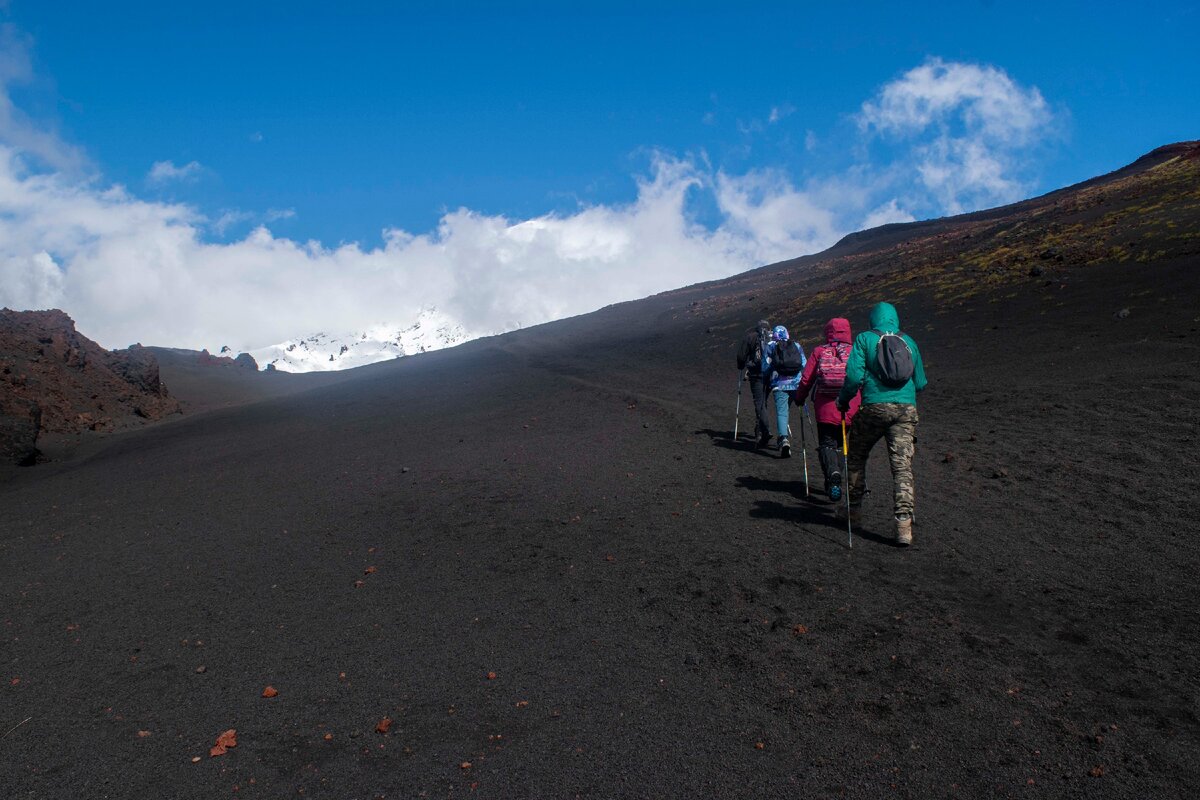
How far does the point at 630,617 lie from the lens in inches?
239

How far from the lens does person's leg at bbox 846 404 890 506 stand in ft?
25.0

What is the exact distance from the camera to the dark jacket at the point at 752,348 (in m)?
12.9

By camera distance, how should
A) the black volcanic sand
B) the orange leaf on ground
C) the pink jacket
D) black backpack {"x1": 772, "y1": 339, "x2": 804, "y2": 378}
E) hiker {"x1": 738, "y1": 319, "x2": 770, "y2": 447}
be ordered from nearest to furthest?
the black volcanic sand
the orange leaf on ground
the pink jacket
black backpack {"x1": 772, "y1": 339, "x2": 804, "y2": 378}
hiker {"x1": 738, "y1": 319, "x2": 770, "y2": 447}

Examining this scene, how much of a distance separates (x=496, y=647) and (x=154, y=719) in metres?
2.12

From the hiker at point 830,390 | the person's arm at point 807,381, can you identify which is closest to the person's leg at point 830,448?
the hiker at point 830,390

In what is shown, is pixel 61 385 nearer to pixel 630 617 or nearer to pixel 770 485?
pixel 770 485

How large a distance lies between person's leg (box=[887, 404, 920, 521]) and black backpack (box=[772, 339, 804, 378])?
4423mm

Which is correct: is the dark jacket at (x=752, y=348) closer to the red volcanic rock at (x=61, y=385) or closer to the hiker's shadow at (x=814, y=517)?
the hiker's shadow at (x=814, y=517)

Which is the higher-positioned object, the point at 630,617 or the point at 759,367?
the point at 759,367

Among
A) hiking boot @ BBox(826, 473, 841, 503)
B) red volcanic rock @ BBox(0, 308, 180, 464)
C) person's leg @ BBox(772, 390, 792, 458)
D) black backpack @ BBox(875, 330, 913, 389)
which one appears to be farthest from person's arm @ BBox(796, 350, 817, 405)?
red volcanic rock @ BBox(0, 308, 180, 464)

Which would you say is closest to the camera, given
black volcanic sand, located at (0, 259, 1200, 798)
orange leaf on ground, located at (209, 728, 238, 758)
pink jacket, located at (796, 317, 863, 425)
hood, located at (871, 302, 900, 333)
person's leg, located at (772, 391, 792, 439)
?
black volcanic sand, located at (0, 259, 1200, 798)

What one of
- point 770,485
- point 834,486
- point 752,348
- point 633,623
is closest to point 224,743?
point 633,623

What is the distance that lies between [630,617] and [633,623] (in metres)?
0.12

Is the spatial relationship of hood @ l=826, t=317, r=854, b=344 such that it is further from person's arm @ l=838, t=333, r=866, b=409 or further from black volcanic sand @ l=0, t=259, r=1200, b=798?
black volcanic sand @ l=0, t=259, r=1200, b=798
